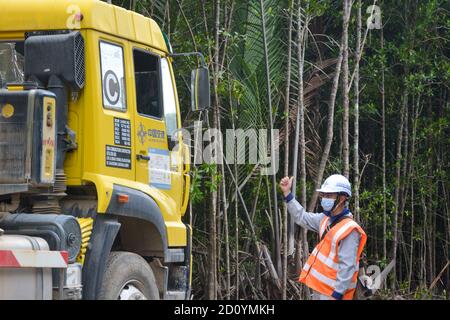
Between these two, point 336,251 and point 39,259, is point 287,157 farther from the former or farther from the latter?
point 39,259

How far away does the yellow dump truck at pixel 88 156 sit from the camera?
6699 millimetres

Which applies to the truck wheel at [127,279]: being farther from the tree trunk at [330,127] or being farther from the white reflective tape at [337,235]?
the tree trunk at [330,127]

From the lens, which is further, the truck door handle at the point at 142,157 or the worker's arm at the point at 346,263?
the truck door handle at the point at 142,157

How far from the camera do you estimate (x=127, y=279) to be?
7.48 meters

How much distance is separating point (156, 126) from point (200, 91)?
0.54 m

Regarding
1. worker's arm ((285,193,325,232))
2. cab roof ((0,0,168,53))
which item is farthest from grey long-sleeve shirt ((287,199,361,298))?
cab roof ((0,0,168,53))

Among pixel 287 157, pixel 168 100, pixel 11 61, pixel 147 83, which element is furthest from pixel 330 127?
pixel 11 61

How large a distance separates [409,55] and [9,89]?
8.60m

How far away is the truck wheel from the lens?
7.23 m

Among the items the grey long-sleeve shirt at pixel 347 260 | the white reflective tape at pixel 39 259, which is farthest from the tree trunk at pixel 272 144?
the white reflective tape at pixel 39 259

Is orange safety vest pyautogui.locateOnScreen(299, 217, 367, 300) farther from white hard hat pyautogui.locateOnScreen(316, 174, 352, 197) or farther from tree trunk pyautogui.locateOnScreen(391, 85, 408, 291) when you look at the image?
tree trunk pyautogui.locateOnScreen(391, 85, 408, 291)

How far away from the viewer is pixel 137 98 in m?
7.92

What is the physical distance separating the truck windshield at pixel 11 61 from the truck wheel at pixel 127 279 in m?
1.67
